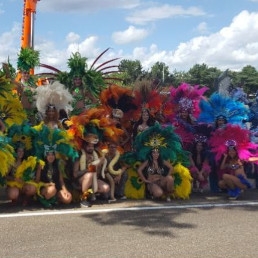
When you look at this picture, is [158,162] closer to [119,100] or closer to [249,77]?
[119,100]

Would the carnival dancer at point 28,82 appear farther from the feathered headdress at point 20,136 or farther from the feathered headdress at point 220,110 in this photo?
the feathered headdress at point 220,110

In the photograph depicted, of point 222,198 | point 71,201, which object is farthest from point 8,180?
point 222,198

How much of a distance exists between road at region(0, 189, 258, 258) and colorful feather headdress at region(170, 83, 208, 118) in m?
1.78

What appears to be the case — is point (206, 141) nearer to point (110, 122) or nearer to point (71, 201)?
point (110, 122)

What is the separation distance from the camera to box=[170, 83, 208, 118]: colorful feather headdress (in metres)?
7.77

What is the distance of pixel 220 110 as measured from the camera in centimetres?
759

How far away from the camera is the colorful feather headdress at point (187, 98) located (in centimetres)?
777

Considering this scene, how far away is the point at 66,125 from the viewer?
23.1 ft

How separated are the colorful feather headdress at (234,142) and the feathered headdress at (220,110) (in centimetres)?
37

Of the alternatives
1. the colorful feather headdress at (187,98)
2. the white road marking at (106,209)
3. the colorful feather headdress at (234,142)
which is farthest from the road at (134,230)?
the colorful feather headdress at (187,98)

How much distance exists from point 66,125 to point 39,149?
2.84 ft

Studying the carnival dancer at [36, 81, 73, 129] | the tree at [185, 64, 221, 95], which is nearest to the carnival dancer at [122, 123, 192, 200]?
the carnival dancer at [36, 81, 73, 129]

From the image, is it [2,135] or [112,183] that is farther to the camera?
[112,183]

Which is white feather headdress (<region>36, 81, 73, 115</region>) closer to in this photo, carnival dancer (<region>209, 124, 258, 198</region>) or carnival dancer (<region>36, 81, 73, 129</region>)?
carnival dancer (<region>36, 81, 73, 129</region>)
